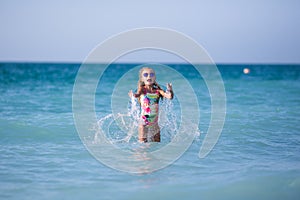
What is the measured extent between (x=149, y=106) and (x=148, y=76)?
2.07 ft

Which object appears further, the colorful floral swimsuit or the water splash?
the water splash

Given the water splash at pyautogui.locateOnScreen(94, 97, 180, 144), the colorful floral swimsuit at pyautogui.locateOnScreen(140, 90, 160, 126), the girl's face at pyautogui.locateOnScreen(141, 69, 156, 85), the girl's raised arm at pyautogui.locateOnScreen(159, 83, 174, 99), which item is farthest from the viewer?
the water splash at pyautogui.locateOnScreen(94, 97, 180, 144)

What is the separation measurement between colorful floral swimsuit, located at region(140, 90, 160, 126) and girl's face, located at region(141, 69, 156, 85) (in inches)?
9.1

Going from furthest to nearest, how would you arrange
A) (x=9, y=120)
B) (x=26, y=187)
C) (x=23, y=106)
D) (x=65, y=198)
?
(x=23, y=106)
(x=9, y=120)
(x=26, y=187)
(x=65, y=198)

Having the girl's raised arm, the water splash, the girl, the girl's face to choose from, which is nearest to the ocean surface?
the water splash

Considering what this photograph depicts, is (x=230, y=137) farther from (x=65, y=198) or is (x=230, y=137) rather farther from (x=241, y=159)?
(x=65, y=198)

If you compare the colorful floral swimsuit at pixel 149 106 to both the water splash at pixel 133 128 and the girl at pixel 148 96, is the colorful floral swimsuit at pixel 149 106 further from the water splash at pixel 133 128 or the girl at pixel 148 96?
the water splash at pixel 133 128

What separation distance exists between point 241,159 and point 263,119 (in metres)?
5.43

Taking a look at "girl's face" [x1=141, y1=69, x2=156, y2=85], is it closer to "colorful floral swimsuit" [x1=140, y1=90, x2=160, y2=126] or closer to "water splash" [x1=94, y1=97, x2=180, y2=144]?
"colorful floral swimsuit" [x1=140, y1=90, x2=160, y2=126]

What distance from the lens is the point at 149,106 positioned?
8.45 m

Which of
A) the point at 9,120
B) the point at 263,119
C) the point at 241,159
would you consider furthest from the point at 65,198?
the point at 263,119

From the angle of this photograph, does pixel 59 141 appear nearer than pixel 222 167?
No

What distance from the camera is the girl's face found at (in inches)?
328

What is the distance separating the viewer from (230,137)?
376 inches
